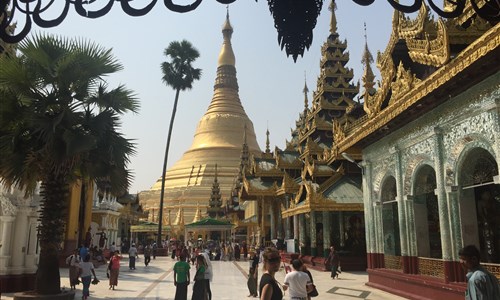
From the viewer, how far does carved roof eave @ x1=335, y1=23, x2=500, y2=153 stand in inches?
306

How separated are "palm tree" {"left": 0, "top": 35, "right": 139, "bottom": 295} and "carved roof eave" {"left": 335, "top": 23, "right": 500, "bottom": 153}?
6773mm

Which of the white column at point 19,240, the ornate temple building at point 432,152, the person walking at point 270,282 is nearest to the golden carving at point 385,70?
the ornate temple building at point 432,152

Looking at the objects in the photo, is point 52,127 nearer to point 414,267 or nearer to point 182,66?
point 414,267

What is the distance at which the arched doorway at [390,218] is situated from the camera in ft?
46.4

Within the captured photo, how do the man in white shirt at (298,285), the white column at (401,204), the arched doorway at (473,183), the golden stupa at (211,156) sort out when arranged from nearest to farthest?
the man in white shirt at (298,285), the arched doorway at (473,183), the white column at (401,204), the golden stupa at (211,156)

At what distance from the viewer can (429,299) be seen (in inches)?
419

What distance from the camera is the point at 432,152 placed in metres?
10.7

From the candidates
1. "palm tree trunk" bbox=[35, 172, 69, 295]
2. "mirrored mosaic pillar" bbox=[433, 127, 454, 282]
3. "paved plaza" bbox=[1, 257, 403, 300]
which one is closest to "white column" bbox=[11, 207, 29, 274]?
"paved plaza" bbox=[1, 257, 403, 300]

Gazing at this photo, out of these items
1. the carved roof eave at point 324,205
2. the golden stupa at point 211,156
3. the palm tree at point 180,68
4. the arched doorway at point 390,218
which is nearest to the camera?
the arched doorway at point 390,218

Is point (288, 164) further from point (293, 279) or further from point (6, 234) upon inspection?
point (293, 279)

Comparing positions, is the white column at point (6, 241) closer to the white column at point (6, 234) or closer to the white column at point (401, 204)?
the white column at point (6, 234)

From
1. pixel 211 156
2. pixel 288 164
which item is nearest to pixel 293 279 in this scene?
pixel 288 164

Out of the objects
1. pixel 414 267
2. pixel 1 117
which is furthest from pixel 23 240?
pixel 414 267

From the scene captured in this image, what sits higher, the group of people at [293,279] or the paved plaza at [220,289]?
the group of people at [293,279]
